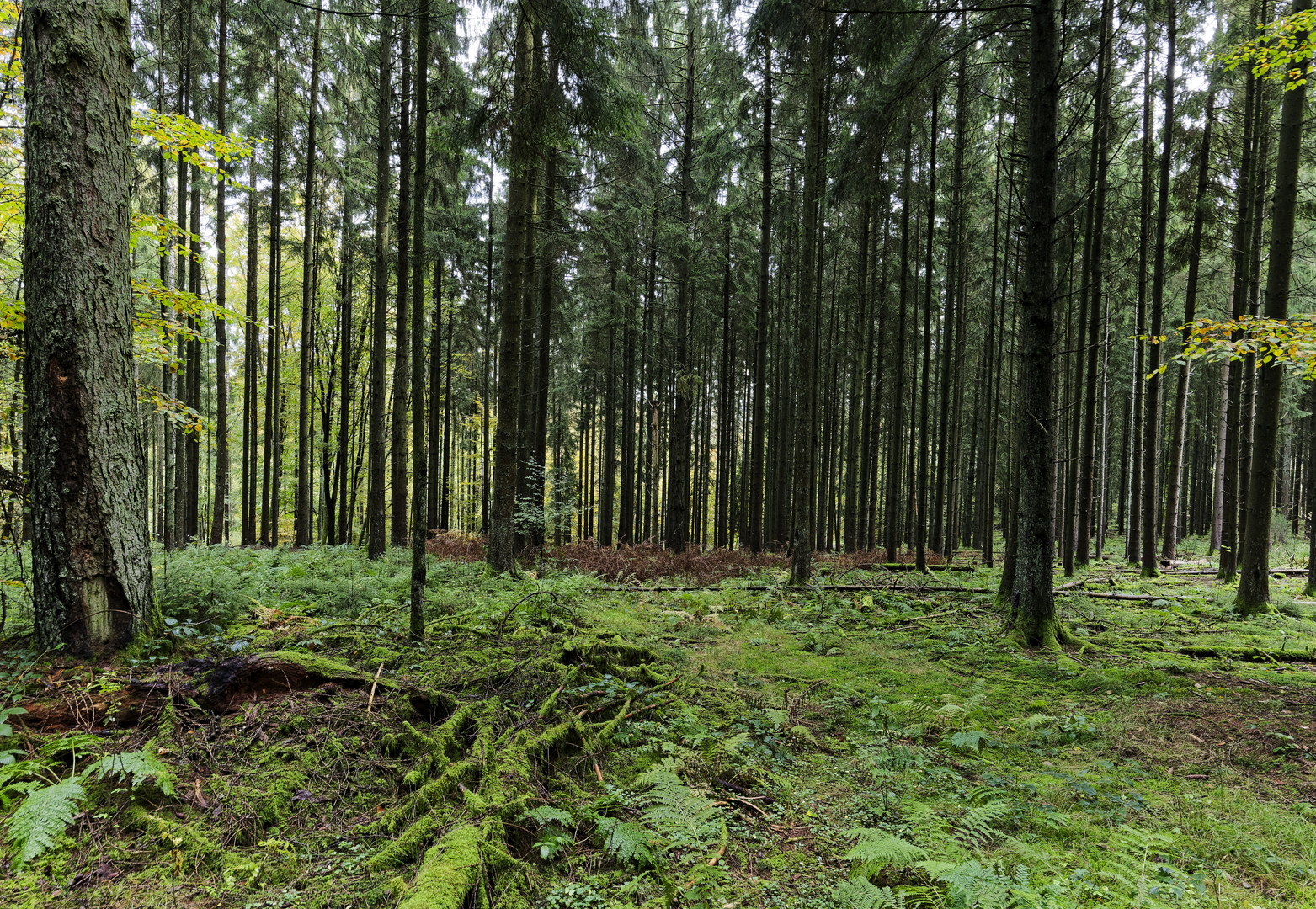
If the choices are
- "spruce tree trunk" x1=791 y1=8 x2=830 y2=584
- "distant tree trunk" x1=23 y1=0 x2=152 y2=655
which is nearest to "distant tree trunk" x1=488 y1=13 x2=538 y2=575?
"spruce tree trunk" x1=791 y1=8 x2=830 y2=584

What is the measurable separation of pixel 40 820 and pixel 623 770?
2.54 m

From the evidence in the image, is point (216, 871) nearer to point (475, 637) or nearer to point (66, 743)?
point (66, 743)

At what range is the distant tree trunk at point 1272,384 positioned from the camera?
7699mm

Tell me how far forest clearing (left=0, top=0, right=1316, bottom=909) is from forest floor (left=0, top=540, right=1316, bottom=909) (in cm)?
3

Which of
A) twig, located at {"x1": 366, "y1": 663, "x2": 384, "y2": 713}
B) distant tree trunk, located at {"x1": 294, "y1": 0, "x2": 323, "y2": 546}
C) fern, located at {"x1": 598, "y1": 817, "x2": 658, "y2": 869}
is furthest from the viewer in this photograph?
distant tree trunk, located at {"x1": 294, "y1": 0, "x2": 323, "y2": 546}

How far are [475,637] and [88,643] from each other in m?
2.65

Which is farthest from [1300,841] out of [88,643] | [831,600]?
[88,643]

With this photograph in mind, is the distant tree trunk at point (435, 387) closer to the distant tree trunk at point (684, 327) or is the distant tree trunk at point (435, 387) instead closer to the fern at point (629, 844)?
the distant tree trunk at point (684, 327)

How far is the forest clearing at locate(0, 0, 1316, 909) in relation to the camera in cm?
257

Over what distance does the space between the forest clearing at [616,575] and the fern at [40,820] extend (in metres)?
0.03

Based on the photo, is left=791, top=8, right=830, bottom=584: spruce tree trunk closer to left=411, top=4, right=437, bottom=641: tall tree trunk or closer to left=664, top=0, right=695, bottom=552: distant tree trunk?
left=664, top=0, right=695, bottom=552: distant tree trunk

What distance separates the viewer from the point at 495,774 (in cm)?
294

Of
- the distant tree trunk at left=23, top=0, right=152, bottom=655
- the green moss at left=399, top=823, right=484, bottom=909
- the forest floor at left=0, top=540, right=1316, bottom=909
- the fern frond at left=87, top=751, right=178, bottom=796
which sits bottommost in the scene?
the forest floor at left=0, top=540, right=1316, bottom=909

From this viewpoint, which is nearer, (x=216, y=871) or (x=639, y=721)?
(x=216, y=871)
